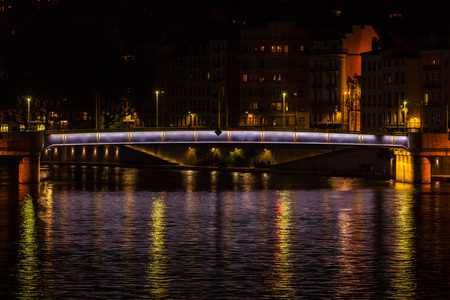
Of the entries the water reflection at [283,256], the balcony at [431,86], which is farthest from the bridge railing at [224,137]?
the balcony at [431,86]

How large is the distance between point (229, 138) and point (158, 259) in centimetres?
5947

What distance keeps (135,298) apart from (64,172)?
104016mm

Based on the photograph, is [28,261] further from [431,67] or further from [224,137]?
[431,67]

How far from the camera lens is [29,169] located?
14375 cm

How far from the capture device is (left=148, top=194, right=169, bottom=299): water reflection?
76.2 meters

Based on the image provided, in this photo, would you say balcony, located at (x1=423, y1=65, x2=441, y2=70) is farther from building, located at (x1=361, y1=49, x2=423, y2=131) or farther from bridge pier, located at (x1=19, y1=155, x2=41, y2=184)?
bridge pier, located at (x1=19, y1=155, x2=41, y2=184)

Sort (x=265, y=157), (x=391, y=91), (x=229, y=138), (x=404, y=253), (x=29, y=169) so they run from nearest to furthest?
(x=404, y=253)
(x=29, y=169)
(x=229, y=138)
(x=265, y=157)
(x=391, y=91)

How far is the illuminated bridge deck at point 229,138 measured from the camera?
145875 mm

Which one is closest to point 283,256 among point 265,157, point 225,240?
point 225,240

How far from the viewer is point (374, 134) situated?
147m

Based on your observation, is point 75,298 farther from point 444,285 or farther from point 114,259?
point 444,285

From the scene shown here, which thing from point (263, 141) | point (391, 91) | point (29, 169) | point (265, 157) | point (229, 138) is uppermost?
point (391, 91)

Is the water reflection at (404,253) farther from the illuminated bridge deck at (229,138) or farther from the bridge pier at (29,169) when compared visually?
the bridge pier at (29,169)

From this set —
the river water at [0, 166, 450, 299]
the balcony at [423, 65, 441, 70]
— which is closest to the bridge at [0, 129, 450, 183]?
the river water at [0, 166, 450, 299]
